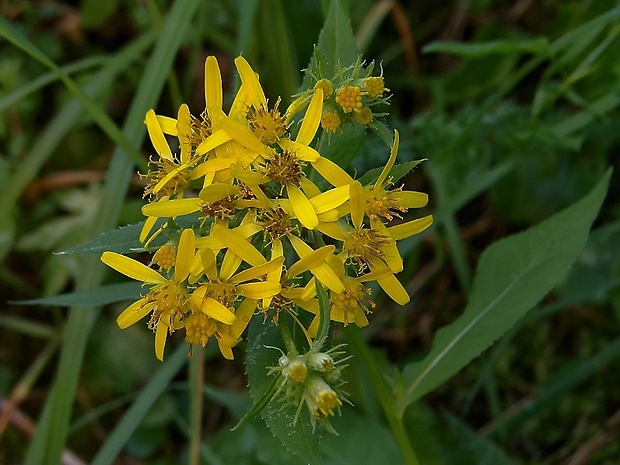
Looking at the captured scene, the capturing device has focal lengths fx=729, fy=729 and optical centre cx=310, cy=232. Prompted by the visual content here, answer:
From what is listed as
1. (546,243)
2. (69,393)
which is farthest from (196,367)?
(546,243)

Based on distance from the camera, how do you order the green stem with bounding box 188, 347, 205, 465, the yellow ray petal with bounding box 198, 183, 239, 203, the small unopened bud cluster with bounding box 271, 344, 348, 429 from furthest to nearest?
the green stem with bounding box 188, 347, 205, 465
the yellow ray petal with bounding box 198, 183, 239, 203
the small unopened bud cluster with bounding box 271, 344, 348, 429

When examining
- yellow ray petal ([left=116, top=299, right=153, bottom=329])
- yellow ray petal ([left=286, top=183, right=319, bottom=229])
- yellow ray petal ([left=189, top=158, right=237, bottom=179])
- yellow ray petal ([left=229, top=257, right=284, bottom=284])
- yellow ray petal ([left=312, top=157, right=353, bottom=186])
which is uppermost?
yellow ray petal ([left=312, top=157, right=353, bottom=186])

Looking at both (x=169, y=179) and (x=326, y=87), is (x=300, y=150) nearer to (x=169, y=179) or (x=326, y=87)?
(x=326, y=87)

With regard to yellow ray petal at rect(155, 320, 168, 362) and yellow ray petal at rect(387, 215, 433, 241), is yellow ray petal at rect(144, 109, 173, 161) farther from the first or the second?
yellow ray petal at rect(387, 215, 433, 241)

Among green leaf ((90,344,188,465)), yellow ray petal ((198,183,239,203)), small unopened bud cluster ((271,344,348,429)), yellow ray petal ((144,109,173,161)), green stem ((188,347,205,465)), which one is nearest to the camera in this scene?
small unopened bud cluster ((271,344,348,429))

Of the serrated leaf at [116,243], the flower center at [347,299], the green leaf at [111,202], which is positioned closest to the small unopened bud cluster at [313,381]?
the flower center at [347,299]

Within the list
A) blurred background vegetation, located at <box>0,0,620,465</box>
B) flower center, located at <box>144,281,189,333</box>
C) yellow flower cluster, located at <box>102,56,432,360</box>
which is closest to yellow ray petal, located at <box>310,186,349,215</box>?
yellow flower cluster, located at <box>102,56,432,360</box>

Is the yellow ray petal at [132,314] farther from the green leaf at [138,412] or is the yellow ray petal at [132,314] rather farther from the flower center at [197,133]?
the green leaf at [138,412]
